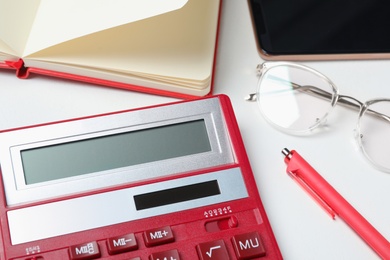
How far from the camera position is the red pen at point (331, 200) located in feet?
1.83

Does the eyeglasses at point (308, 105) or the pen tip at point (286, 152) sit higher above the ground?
the eyeglasses at point (308, 105)

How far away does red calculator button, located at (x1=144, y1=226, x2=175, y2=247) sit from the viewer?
521mm

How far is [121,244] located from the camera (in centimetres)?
52

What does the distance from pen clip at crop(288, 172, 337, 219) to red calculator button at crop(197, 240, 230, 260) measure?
114 millimetres

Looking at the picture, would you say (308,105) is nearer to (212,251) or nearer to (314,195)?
(314,195)

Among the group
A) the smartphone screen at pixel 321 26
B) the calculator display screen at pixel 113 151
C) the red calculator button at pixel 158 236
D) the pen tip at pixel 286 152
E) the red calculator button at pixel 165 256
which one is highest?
the smartphone screen at pixel 321 26

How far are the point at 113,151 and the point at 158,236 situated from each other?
91 mm

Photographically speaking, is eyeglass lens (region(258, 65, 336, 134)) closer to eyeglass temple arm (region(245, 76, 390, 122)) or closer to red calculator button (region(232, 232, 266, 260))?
eyeglass temple arm (region(245, 76, 390, 122))

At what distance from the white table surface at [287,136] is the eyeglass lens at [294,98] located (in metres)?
0.01

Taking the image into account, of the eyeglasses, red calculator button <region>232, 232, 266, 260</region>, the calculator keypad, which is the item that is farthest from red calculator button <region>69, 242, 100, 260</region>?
the eyeglasses

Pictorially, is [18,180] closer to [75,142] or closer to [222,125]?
[75,142]

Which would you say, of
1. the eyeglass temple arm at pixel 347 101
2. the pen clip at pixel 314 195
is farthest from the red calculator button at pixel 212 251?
Answer: the eyeglass temple arm at pixel 347 101

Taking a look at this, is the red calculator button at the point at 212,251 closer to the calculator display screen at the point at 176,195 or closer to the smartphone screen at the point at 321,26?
the calculator display screen at the point at 176,195

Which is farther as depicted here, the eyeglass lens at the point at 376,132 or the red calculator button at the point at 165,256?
the eyeglass lens at the point at 376,132
